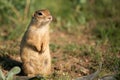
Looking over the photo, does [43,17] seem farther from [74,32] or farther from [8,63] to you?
[74,32]

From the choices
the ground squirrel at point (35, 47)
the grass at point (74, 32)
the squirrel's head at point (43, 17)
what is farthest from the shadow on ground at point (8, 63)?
the squirrel's head at point (43, 17)

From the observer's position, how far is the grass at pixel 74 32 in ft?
22.9

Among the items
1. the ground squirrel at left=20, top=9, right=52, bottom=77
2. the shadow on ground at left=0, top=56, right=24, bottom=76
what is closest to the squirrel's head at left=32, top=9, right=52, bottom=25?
the ground squirrel at left=20, top=9, right=52, bottom=77

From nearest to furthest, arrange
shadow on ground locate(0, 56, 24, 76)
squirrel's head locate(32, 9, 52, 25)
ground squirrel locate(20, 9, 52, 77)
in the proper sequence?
squirrel's head locate(32, 9, 52, 25) < ground squirrel locate(20, 9, 52, 77) < shadow on ground locate(0, 56, 24, 76)

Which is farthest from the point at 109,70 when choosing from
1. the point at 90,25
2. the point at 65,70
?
the point at 90,25

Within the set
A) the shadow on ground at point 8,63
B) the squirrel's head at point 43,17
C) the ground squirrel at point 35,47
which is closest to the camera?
the squirrel's head at point 43,17

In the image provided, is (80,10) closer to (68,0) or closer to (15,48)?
(68,0)

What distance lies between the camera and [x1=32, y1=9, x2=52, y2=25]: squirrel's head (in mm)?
6239

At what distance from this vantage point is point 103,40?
8.39 m

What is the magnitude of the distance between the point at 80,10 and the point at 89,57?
2.94 metres

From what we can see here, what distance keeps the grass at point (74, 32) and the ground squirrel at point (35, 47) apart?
0.30m

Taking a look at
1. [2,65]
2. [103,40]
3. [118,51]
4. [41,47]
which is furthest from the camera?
[103,40]

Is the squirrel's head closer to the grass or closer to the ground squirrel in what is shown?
the ground squirrel

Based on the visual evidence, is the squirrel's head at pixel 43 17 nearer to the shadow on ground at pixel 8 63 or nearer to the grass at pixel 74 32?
the grass at pixel 74 32
